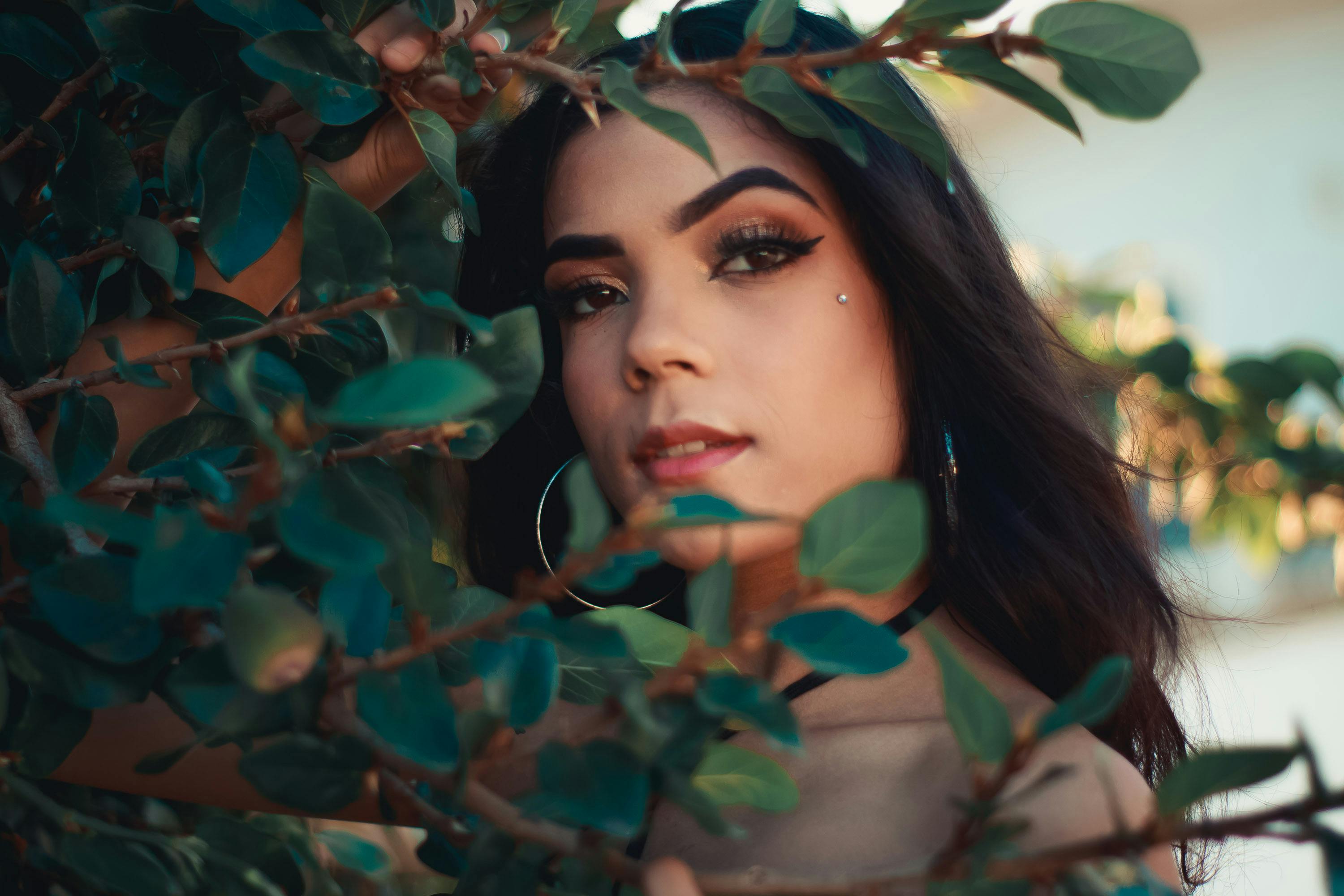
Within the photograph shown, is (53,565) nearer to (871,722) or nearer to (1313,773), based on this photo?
(1313,773)

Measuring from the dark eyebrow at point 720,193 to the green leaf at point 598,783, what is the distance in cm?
76

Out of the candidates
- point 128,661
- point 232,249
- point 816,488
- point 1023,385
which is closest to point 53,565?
point 128,661

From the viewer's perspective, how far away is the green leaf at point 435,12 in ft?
2.95

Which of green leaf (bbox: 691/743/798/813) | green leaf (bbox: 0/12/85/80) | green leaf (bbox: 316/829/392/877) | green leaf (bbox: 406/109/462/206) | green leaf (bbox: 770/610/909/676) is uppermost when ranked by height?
green leaf (bbox: 0/12/85/80)

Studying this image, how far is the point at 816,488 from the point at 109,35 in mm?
776

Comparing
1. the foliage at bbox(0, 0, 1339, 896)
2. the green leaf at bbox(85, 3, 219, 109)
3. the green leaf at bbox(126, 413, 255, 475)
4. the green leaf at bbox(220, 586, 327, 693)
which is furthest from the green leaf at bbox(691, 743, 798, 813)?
the green leaf at bbox(85, 3, 219, 109)

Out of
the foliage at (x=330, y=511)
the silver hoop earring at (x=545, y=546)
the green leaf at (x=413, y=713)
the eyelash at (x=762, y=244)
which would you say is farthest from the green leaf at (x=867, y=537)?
the silver hoop earring at (x=545, y=546)

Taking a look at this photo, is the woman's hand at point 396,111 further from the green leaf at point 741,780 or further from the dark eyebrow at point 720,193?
the green leaf at point 741,780

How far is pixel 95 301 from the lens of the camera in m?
0.93

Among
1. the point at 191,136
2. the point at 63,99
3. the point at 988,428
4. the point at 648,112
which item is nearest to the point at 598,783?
the point at 648,112

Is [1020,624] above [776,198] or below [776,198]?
below

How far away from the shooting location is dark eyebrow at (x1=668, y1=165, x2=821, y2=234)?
48.0 inches

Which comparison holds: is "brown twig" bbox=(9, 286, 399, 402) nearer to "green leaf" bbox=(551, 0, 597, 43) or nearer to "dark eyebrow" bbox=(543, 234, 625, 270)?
"green leaf" bbox=(551, 0, 597, 43)

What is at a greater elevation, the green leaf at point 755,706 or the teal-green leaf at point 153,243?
the teal-green leaf at point 153,243
